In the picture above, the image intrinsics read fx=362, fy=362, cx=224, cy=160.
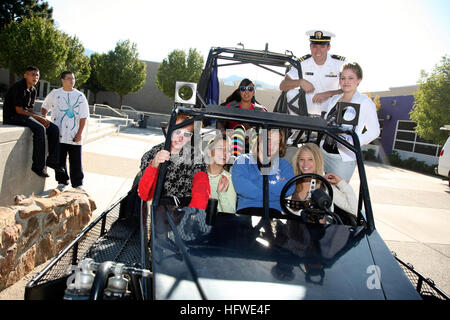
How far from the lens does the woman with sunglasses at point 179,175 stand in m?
2.48

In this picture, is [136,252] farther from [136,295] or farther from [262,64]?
[262,64]

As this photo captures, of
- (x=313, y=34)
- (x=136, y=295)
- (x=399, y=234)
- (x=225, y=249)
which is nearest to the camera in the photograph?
(x=136, y=295)

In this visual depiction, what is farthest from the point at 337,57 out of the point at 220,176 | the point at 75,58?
the point at 75,58

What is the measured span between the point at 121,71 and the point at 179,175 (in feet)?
113

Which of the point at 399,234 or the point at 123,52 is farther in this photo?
the point at 123,52

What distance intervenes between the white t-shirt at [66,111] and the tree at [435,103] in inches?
674

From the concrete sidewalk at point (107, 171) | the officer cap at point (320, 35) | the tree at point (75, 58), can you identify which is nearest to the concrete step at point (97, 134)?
the concrete sidewalk at point (107, 171)

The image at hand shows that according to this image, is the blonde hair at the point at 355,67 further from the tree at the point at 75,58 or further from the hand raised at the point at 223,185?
the tree at the point at 75,58

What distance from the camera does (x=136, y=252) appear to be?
247 centimetres

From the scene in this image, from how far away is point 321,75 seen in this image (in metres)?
4.19

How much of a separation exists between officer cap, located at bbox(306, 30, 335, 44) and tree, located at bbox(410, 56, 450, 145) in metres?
16.0

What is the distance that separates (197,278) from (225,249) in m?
0.29

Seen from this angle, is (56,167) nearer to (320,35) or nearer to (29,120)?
(29,120)

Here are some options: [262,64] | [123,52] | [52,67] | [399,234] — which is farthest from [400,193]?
[123,52]
